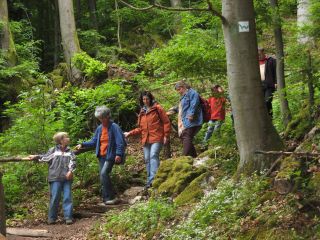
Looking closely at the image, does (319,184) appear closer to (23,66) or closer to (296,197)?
(296,197)

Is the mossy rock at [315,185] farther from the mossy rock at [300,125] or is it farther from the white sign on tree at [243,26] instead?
the white sign on tree at [243,26]

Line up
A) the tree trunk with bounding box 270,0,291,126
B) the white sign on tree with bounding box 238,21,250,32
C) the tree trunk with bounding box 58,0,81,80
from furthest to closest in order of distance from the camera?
1. the tree trunk with bounding box 58,0,81,80
2. the tree trunk with bounding box 270,0,291,126
3. the white sign on tree with bounding box 238,21,250,32

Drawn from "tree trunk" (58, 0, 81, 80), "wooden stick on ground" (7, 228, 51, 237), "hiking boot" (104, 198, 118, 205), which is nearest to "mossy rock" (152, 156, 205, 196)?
"hiking boot" (104, 198, 118, 205)

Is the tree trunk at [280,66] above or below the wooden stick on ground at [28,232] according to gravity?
above

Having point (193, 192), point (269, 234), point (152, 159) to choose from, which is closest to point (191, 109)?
point (152, 159)

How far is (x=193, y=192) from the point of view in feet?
25.2

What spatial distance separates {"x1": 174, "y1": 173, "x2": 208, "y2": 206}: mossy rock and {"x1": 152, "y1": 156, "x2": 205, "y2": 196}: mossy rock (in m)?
0.33

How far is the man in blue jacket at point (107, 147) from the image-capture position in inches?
401

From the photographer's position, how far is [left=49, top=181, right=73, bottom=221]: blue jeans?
9.66 m

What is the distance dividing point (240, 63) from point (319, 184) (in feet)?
6.56

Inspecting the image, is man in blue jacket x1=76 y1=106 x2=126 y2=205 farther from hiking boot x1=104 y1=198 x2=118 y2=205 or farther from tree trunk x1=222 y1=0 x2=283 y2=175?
tree trunk x1=222 y1=0 x2=283 y2=175

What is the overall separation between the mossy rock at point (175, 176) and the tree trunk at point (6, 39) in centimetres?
1011

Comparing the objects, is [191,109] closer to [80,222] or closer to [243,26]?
[80,222]

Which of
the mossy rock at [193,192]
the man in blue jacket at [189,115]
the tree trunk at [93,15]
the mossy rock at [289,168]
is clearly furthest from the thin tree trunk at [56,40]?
the mossy rock at [289,168]
